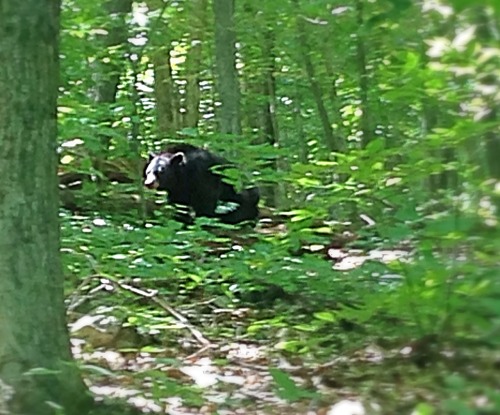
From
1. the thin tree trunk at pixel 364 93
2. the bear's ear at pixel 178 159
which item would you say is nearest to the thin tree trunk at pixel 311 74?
the thin tree trunk at pixel 364 93

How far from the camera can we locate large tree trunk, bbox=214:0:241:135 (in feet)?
33.3

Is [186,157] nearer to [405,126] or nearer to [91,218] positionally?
[91,218]

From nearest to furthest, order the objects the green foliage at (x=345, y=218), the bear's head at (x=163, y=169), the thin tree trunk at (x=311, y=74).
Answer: the green foliage at (x=345, y=218)
the bear's head at (x=163, y=169)
the thin tree trunk at (x=311, y=74)

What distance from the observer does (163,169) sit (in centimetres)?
1069

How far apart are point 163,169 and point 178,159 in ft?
0.98

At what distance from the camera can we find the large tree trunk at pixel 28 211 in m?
3.51

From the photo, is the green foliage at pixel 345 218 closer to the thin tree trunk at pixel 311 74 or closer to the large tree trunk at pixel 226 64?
the thin tree trunk at pixel 311 74

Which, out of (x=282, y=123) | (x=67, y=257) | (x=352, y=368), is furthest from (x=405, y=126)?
(x=282, y=123)

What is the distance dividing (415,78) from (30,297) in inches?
80.4

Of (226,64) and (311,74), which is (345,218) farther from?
(226,64)

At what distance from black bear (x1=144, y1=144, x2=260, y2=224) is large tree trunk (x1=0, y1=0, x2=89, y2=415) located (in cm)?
696

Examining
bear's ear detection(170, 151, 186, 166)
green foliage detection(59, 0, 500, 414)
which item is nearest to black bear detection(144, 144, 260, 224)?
bear's ear detection(170, 151, 186, 166)

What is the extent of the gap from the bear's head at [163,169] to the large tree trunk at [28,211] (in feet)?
22.4

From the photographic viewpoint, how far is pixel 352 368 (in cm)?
388
